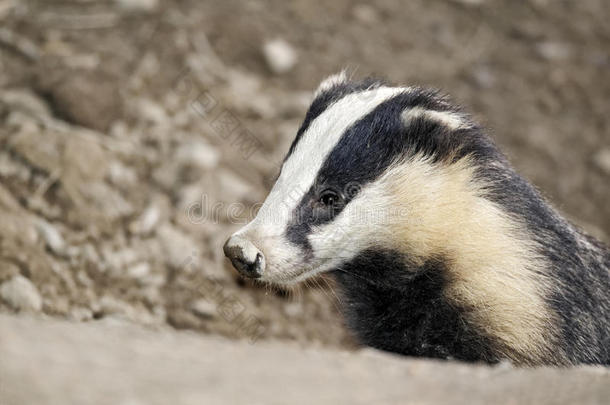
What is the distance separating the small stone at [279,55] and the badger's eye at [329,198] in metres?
2.85

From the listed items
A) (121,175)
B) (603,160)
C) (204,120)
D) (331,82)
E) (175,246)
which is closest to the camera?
(331,82)

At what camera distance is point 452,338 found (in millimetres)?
3141

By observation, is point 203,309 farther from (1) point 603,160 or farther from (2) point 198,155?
(1) point 603,160

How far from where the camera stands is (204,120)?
5.34 m

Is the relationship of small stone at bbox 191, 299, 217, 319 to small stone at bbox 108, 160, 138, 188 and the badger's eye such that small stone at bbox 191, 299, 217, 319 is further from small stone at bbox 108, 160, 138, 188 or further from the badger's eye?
the badger's eye

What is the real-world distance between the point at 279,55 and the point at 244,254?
10.4 ft

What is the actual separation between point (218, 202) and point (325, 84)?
60.1 inches

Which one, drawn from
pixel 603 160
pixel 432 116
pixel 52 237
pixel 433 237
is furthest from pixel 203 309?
pixel 603 160

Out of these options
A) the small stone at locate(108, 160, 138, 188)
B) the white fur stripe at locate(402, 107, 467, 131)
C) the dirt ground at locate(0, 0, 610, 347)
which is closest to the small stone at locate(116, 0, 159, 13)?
the dirt ground at locate(0, 0, 610, 347)

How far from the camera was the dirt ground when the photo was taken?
4.42 meters

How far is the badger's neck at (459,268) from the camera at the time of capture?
306 cm

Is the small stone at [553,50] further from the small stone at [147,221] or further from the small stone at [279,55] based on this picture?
the small stone at [147,221]

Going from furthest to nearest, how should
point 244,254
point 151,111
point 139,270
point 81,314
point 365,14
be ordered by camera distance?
point 365,14 < point 151,111 < point 139,270 < point 81,314 < point 244,254

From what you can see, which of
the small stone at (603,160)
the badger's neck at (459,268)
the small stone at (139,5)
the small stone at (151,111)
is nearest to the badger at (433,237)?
the badger's neck at (459,268)
